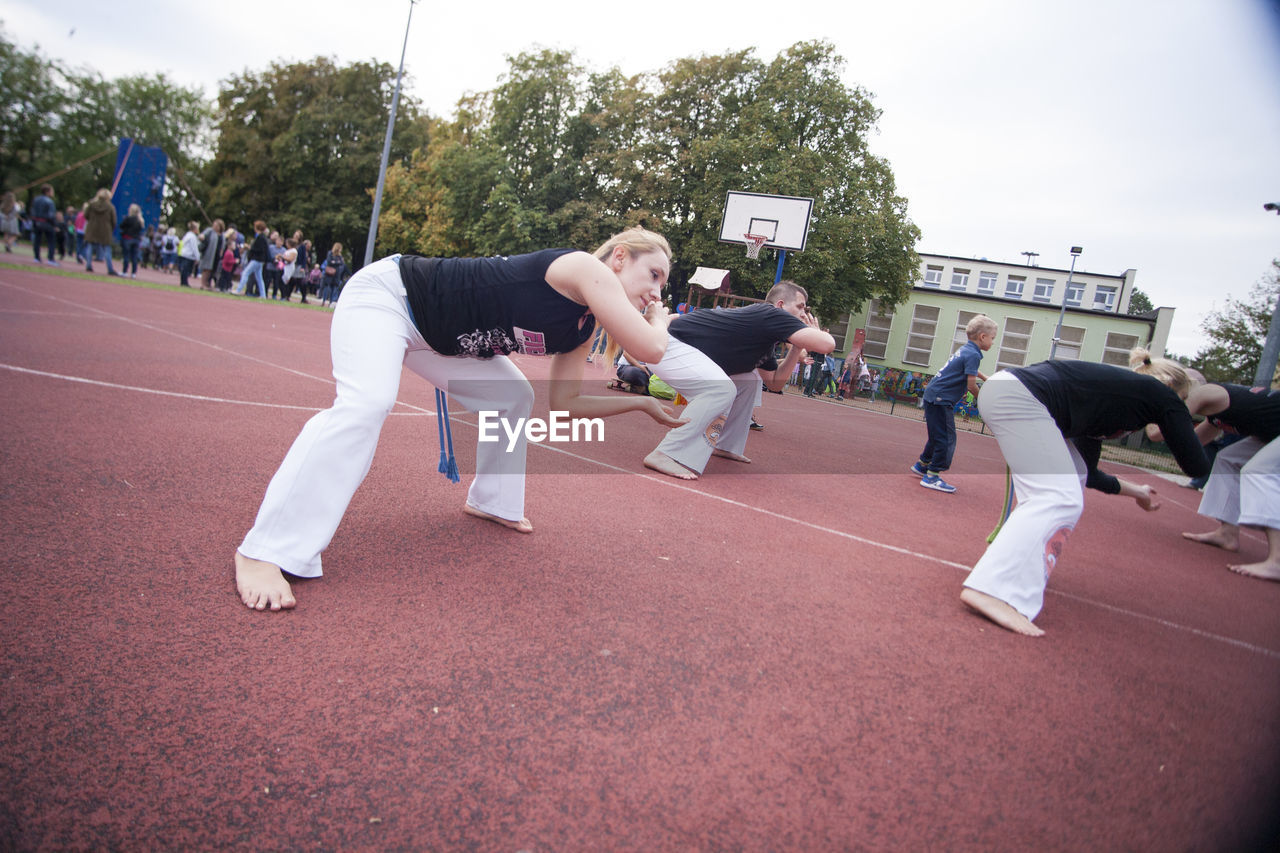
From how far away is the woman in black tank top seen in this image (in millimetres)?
2471

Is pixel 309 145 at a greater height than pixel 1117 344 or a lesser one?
greater

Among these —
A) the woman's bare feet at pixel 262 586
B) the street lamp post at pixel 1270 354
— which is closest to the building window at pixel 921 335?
the street lamp post at pixel 1270 354

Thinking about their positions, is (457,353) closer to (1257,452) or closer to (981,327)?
(981,327)

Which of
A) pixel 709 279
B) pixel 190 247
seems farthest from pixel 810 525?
pixel 709 279

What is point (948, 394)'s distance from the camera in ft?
24.0

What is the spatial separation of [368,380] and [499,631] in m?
1.10

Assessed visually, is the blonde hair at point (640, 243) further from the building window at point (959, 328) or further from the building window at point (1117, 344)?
the building window at point (1117, 344)

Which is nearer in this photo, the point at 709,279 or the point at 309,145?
the point at 709,279

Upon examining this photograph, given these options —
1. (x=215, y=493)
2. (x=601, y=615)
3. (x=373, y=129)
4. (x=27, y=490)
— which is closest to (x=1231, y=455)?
(x=601, y=615)

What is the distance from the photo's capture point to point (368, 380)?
253cm

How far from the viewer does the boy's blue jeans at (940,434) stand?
24.3ft

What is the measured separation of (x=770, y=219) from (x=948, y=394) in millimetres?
14768

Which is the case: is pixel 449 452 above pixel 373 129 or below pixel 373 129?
below

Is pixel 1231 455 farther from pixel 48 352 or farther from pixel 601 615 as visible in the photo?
pixel 48 352
